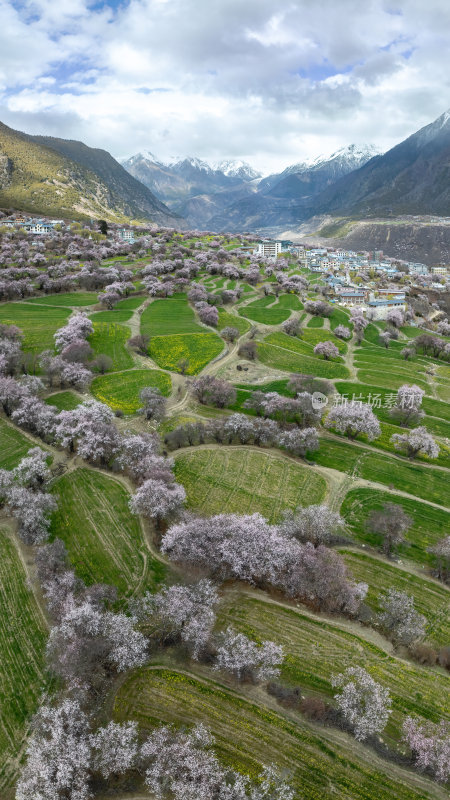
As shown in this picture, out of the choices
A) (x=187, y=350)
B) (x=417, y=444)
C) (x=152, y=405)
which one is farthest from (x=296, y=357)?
(x=152, y=405)

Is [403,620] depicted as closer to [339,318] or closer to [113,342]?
[113,342]

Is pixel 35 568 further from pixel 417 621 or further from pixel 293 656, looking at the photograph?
pixel 417 621

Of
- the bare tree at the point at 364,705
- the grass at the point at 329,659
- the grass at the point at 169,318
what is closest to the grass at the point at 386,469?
the grass at the point at 329,659

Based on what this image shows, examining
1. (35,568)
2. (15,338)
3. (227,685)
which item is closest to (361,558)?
(227,685)
